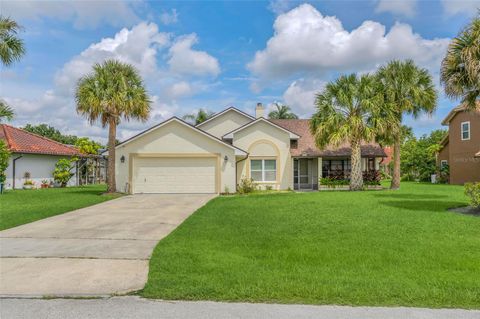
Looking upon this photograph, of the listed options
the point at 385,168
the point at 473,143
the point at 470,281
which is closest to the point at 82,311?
the point at 470,281

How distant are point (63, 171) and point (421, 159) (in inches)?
1315

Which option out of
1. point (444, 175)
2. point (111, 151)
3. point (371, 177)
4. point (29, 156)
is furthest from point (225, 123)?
point (444, 175)

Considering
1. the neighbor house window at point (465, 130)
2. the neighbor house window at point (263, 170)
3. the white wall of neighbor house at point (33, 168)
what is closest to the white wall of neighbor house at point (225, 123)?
the neighbor house window at point (263, 170)

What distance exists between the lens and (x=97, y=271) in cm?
605

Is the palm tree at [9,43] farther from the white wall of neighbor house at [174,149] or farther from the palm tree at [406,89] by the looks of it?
the palm tree at [406,89]

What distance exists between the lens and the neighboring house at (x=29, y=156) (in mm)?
25672

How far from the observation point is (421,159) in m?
37.0

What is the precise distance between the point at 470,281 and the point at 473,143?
28.6 m

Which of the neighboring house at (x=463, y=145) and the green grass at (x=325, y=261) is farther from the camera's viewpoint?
the neighboring house at (x=463, y=145)

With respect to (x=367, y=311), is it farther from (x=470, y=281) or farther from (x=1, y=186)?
(x=1, y=186)

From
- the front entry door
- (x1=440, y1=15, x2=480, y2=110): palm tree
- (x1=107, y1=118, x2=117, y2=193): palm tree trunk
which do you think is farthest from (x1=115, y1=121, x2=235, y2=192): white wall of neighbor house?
(x1=440, y1=15, x2=480, y2=110): palm tree

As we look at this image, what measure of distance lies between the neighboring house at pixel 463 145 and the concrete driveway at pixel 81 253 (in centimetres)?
2670

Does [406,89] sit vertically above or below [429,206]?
above

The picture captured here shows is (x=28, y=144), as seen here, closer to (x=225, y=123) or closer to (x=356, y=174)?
(x=225, y=123)
